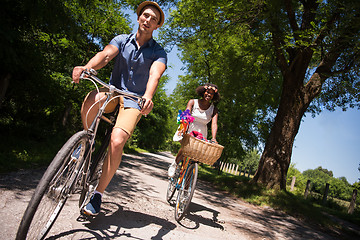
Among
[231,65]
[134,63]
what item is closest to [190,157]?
[134,63]

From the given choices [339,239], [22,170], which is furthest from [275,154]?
[22,170]

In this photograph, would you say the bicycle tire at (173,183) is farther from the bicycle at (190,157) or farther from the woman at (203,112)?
the bicycle at (190,157)

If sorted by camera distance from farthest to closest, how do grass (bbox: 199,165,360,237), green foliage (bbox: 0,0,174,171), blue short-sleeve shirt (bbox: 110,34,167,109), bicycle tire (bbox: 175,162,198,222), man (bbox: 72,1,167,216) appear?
grass (bbox: 199,165,360,237), green foliage (bbox: 0,0,174,171), bicycle tire (bbox: 175,162,198,222), blue short-sleeve shirt (bbox: 110,34,167,109), man (bbox: 72,1,167,216)

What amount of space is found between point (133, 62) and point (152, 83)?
1.28 feet

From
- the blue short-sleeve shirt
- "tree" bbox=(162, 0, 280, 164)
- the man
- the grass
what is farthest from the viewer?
"tree" bbox=(162, 0, 280, 164)

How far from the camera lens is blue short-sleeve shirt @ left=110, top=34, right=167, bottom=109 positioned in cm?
307

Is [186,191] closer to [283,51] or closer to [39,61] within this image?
[39,61]

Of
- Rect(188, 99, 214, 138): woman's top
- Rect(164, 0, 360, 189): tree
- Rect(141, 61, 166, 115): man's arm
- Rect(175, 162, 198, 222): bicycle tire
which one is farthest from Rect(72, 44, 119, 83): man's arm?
Rect(164, 0, 360, 189): tree

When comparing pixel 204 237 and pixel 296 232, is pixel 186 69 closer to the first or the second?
pixel 296 232

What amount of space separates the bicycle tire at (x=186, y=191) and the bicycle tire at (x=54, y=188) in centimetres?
194

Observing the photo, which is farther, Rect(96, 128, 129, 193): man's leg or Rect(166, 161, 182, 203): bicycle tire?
Rect(166, 161, 182, 203): bicycle tire

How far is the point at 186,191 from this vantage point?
411 centimetres

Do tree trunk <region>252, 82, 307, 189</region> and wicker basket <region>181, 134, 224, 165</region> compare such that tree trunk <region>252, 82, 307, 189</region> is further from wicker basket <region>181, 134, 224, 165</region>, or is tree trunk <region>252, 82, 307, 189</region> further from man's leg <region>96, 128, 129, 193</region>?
man's leg <region>96, 128, 129, 193</region>

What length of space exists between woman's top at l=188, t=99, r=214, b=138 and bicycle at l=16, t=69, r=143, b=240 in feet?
7.79
